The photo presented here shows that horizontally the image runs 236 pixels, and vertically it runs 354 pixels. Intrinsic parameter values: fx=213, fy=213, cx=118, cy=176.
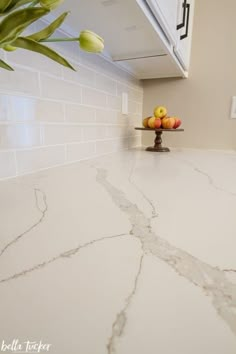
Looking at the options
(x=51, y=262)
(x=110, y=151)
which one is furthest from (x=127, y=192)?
(x=110, y=151)

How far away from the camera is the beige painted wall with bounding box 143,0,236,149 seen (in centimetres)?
126

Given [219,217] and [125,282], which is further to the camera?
[219,217]

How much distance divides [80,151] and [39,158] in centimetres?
24

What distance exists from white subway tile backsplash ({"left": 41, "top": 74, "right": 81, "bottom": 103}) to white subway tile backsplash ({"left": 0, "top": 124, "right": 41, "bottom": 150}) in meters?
0.13

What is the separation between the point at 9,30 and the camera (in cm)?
25

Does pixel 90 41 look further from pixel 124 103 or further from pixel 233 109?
pixel 233 109

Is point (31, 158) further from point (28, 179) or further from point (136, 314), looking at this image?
point (136, 314)

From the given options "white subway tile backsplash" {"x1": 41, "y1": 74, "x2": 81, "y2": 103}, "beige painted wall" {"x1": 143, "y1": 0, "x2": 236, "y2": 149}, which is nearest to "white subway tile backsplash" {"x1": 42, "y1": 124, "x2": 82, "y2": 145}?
"white subway tile backsplash" {"x1": 41, "y1": 74, "x2": 81, "y2": 103}

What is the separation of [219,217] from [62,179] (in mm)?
427

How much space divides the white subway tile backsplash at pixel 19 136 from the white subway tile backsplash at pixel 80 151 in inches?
6.8

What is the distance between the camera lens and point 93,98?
974 mm

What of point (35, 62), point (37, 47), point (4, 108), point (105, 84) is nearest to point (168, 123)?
point (105, 84)

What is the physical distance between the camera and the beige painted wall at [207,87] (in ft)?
4.12

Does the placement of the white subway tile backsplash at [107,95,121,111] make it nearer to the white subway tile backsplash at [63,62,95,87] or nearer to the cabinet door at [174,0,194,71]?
the white subway tile backsplash at [63,62,95,87]
